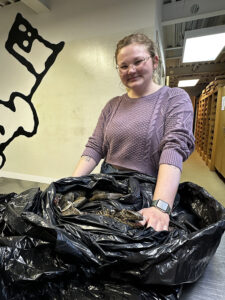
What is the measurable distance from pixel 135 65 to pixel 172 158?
1.53 feet

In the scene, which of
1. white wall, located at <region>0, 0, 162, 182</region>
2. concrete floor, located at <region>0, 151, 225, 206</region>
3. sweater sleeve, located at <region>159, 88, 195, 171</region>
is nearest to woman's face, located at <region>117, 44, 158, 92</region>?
sweater sleeve, located at <region>159, 88, 195, 171</region>

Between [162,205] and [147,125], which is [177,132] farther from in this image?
[162,205]

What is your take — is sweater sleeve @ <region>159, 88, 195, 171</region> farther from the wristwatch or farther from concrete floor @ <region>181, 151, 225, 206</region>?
concrete floor @ <region>181, 151, 225, 206</region>

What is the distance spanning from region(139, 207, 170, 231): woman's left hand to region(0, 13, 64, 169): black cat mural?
8.69ft

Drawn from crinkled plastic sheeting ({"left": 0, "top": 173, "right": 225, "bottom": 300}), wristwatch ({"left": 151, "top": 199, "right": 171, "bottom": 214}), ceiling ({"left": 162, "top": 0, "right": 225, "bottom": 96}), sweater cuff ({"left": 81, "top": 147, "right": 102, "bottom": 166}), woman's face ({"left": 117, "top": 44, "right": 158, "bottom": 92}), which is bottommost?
crinkled plastic sheeting ({"left": 0, "top": 173, "right": 225, "bottom": 300})

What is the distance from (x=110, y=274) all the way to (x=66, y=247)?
15 centimetres

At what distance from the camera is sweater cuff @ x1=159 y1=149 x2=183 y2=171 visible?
713 millimetres

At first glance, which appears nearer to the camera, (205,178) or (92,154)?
(92,154)

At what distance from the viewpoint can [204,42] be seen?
227cm

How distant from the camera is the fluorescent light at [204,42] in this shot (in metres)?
2.07

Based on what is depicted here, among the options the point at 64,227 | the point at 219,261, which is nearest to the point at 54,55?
the point at 64,227

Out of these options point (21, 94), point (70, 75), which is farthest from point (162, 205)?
point (21, 94)

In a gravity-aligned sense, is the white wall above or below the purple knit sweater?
above

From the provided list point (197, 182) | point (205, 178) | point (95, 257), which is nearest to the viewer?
point (95, 257)
